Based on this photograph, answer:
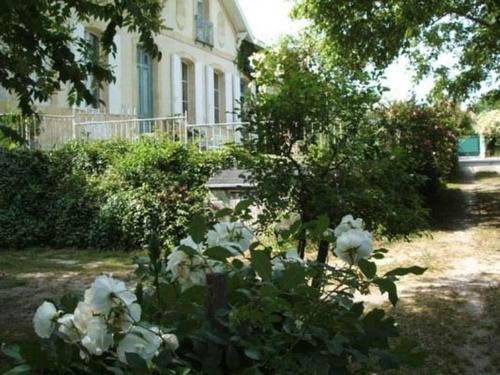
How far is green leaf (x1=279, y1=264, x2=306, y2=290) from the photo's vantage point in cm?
193

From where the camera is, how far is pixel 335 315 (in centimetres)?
198

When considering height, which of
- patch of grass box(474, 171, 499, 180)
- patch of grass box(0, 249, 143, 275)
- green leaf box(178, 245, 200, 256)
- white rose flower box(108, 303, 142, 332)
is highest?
green leaf box(178, 245, 200, 256)

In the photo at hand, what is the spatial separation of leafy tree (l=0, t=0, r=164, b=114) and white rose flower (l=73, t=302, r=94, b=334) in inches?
137

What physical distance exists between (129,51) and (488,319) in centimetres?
1387

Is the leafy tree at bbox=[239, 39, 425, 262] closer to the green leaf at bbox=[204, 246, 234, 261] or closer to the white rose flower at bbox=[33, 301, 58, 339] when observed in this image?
the green leaf at bbox=[204, 246, 234, 261]

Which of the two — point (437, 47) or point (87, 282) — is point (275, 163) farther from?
point (437, 47)

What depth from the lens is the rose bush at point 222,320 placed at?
1735 millimetres

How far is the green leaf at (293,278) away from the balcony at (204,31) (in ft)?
66.4

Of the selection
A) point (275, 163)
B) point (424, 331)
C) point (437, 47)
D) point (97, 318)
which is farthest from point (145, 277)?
point (437, 47)

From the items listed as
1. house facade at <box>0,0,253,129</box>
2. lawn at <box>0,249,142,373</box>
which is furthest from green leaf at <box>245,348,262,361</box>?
house facade at <box>0,0,253,129</box>

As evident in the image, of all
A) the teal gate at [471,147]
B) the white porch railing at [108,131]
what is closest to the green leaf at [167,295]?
the white porch railing at [108,131]

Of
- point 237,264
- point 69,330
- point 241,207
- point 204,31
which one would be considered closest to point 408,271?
point 237,264

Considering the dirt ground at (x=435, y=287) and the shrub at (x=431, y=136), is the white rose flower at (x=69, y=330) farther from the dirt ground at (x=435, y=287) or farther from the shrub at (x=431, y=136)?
the shrub at (x=431, y=136)

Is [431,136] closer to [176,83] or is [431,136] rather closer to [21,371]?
[176,83]
